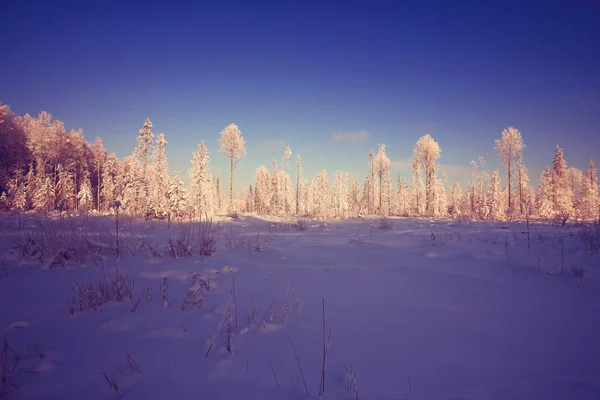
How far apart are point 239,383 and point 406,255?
4335mm

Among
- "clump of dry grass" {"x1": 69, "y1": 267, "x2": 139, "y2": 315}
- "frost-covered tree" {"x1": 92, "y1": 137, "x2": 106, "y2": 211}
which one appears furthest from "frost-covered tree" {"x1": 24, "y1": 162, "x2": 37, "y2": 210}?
"clump of dry grass" {"x1": 69, "y1": 267, "x2": 139, "y2": 315}

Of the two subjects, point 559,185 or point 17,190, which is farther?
point 559,185

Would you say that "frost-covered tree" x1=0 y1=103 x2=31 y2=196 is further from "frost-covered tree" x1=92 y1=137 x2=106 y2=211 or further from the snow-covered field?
the snow-covered field

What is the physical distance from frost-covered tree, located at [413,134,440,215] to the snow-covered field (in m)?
35.1

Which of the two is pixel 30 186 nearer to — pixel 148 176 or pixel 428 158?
pixel 148 176

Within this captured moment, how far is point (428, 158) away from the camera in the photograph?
36094mm

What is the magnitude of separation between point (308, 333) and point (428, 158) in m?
38.9

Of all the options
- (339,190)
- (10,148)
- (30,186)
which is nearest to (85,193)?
(30,186)

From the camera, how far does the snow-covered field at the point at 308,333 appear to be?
1.45 meters

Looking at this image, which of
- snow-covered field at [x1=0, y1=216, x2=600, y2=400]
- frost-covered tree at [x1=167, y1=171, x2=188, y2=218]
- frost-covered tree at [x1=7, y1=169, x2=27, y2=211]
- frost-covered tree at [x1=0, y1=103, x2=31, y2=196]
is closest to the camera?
snow-covered field at [x1=0, y1=216, x2=600, y2=400]

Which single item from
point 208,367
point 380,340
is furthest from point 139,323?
point 380,340

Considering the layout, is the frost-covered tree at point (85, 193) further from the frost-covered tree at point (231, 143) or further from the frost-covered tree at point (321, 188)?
the frost-covered tree at point (321, 188)

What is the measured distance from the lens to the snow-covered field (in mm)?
1453

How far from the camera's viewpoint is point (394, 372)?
5.27 ft
